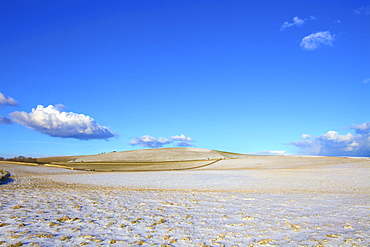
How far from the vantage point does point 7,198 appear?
46.6 feet

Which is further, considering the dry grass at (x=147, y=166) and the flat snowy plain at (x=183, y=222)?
the dry grass at (x=147, y=166)

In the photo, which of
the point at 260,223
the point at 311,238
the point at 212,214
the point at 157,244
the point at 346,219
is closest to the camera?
the point at 157,244

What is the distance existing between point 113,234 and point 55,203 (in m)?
6.39

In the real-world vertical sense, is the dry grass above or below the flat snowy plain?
below

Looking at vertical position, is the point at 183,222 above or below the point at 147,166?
above

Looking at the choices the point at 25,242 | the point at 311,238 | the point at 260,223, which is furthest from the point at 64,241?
the point at 311,238

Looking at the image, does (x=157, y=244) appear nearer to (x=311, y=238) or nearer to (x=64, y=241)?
(x=64, y=241)

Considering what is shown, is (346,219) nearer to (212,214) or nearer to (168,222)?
(212,214)

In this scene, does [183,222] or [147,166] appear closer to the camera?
[183,222]

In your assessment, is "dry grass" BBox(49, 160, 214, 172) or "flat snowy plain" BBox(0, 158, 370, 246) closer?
"flat snowy plain" BBox(0, 158, 370, 246)

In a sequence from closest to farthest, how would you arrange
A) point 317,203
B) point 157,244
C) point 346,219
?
point 157,244
point 346,219
point 317,203

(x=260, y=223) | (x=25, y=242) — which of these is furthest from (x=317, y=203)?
(x=25, y=242)

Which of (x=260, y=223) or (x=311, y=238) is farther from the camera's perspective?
(x=260, y=223)

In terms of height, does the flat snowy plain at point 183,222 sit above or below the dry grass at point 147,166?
above
